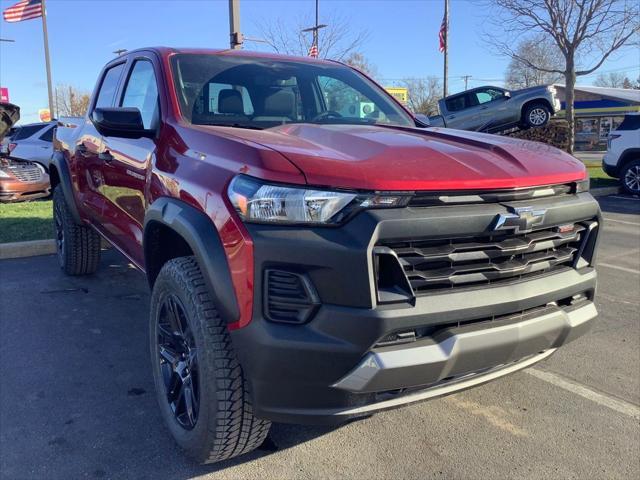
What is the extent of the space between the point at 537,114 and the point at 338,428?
1624cm

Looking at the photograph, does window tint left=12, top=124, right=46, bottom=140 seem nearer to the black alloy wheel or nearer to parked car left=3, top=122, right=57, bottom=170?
parked car left=3, top=122, right=57, bottom=170

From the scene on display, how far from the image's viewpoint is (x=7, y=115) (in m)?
9.47

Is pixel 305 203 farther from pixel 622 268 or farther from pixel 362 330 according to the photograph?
pixel 622 268

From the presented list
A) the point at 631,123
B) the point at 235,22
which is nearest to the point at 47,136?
the point at 235,22

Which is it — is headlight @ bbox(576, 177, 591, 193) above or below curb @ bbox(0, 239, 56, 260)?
above

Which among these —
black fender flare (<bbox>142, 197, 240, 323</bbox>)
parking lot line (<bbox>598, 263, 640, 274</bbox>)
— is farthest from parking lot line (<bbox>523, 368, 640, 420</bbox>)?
parking lot line (<bbox>598, 263, 640, 274</bbox>)

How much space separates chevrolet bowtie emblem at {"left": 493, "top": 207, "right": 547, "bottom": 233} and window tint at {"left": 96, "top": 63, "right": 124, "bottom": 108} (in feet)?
10.4

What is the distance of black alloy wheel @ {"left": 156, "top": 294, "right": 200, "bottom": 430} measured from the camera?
2.50 meters

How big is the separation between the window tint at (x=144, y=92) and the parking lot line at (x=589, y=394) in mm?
2774

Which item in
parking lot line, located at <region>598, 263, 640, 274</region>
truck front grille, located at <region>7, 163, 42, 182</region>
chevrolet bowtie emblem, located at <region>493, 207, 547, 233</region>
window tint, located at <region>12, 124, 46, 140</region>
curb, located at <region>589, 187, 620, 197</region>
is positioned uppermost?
window tint, located at <region>12, 124, 46, 140</region>

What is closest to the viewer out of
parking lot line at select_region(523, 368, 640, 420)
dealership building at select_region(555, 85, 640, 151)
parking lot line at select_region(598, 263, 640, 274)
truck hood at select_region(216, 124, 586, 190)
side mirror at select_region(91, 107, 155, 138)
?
truck hood at select_region(216, 124, 586, 190)

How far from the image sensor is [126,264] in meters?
6.17

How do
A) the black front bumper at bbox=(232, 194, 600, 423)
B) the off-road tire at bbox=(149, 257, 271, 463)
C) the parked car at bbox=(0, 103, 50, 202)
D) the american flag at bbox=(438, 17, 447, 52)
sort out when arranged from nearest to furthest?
the black front bumper at bbox=(232, 194, 600, 423) → the off-road tire at bbox=(149, 257, 271, 463) → the parked car at bbox=(0, 103, 50, 202) → the american flag at bbox=(438, 17, 447, 52)

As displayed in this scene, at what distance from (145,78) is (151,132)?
77 cm
